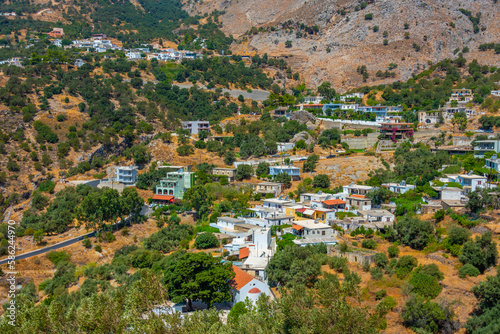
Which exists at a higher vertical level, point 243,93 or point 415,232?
point 243,93

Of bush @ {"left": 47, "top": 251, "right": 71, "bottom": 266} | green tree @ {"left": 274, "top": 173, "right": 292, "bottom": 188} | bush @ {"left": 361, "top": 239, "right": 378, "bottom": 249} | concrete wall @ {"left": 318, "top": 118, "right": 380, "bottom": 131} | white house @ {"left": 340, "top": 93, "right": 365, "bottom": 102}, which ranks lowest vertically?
bush @ {"left": 47, "top": 251, "right": 71, "bottom": 266}

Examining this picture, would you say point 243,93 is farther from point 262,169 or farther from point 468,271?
point 468,271

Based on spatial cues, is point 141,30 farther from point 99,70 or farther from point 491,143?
point 491,143

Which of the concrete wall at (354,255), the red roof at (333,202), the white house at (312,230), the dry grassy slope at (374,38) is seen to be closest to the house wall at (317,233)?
the white house at (312,230)

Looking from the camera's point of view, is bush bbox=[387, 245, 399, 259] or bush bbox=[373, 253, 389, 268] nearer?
bush bbox=[373, 253, 389, 268]

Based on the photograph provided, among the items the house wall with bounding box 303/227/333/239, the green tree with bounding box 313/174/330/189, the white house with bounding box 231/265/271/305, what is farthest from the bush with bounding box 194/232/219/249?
the green tree with bounding box 313/174/330/189

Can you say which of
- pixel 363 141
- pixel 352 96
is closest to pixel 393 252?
pixel 363 141

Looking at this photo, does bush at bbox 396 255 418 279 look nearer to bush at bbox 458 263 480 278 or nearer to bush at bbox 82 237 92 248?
bush at bbox 458 263 480 278
